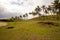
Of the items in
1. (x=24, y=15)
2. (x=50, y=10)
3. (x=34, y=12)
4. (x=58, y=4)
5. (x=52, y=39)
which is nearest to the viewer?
(x=52, y=39)

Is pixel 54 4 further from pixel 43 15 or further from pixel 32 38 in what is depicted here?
pixel 32 38

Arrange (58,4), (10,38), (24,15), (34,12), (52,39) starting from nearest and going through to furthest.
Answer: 1. (52,39)
2. (10,38)
3. (58,4)
4. (34,12)
5. (24,15)

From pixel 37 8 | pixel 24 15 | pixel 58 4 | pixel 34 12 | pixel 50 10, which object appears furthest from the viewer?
pixel 24 15

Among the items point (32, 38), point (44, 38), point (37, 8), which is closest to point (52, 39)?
point (44, 38)

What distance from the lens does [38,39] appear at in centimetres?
3011

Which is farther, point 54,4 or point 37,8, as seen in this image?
point 37,8

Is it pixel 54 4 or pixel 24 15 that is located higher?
pixel 54 4

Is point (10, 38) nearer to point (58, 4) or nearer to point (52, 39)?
point (52, 39)

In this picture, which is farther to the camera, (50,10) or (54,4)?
(50,10)

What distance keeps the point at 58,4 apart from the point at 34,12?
43974mm

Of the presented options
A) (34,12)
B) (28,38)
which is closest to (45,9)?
(34,12)

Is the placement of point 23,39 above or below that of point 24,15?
above

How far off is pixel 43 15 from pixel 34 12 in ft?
26.7

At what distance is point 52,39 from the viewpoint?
1175 inches
